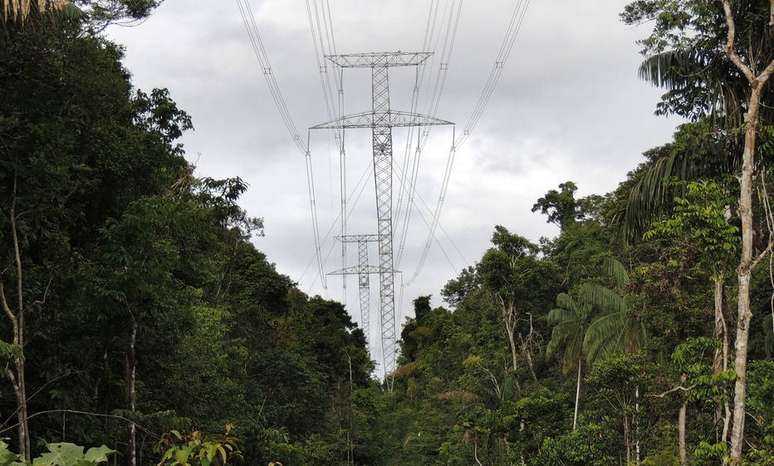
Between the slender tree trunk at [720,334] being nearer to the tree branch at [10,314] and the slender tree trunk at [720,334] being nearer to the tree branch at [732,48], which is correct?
the tree branch at [732,48]

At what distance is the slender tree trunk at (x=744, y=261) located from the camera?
9.53 meters

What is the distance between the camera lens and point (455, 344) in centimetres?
4900

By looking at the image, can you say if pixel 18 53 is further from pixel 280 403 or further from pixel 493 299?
pixel 493 299

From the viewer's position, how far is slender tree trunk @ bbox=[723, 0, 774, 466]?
953 cm

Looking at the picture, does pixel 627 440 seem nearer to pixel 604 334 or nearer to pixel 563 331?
pixel 604 334

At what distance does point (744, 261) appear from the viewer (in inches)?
388

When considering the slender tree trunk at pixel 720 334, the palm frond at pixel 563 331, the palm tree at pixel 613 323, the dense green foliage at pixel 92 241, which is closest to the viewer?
the slender tree trunk at pixel 720 334

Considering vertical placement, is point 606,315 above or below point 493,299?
below

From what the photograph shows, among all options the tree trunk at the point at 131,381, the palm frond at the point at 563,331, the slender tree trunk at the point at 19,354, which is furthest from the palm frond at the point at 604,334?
the slender tree trunk at the point at 19,354

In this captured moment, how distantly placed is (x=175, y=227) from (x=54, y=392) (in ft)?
10.6

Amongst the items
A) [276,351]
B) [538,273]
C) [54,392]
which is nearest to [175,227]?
[54,392]

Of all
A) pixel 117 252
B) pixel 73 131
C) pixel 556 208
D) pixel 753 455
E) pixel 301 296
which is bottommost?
pixel 753 455

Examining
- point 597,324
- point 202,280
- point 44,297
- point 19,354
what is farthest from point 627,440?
point 19,354

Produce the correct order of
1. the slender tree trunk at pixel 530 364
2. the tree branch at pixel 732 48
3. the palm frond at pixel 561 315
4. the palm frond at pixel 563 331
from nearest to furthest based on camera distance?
the tree branch at pixel 732 48, the palm frond at pixel 563 331, the palm frond at pixel 561 315, the slender tree trunk at pixel 530 364
